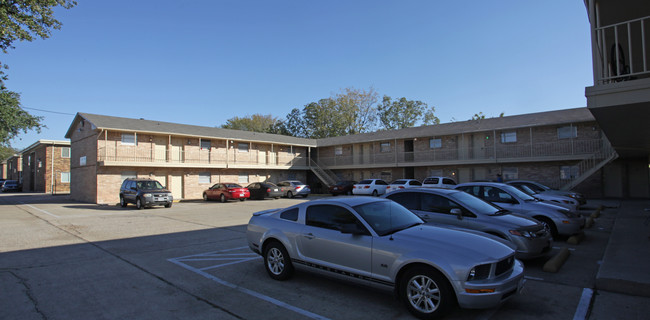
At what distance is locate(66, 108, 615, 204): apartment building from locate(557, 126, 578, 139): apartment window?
0.06 metres

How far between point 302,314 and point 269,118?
202 feet

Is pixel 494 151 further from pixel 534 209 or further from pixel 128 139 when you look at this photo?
pixel 128 139

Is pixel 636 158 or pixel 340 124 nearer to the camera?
pixel 636 158

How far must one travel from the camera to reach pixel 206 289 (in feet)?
16.9

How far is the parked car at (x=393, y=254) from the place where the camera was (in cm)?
381

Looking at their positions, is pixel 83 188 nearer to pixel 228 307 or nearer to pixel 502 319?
pixel 228 307

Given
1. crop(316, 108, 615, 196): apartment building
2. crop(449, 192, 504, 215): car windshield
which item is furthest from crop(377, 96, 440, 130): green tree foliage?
crop(449, 192, 504, 215): car windshield

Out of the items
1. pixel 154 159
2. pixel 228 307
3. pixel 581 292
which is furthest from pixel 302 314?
pixel 154 159

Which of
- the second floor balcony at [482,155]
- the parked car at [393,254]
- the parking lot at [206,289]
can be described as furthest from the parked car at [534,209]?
the second floor balcony at [482,155]

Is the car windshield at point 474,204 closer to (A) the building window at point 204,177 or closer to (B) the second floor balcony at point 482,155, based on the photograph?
(B) the second floor balcony at point 482,155

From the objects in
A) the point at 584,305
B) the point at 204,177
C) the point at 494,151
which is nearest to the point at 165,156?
the point at 204,177

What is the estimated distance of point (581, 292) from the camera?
4.95 m

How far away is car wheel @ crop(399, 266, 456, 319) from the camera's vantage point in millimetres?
3824

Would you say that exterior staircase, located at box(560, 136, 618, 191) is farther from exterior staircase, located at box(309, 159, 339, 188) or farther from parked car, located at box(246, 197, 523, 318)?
parked car, located at box(246, 197, 523, 318)
